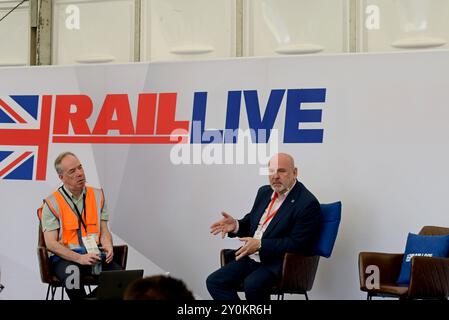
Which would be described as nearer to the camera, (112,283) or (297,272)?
(112,283)

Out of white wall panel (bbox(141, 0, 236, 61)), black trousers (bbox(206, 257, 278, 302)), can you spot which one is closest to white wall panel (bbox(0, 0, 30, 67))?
white wall panel (bbox(141, 0, 236, 61))

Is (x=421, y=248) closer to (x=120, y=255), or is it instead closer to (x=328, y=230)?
(x=328, y=230)

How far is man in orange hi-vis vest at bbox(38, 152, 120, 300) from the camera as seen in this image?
6.08 meters

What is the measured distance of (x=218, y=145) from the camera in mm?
6910

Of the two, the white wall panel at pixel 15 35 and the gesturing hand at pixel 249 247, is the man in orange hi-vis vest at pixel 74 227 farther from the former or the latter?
the white wall panel at pixel 15 35

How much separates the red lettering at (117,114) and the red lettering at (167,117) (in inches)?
10.7

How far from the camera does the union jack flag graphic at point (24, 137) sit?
24.2 feet

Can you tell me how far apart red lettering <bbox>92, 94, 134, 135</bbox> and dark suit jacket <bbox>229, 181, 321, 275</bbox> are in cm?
182

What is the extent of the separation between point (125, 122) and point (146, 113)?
208 mm

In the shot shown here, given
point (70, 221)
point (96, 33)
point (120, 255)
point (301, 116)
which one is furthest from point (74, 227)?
point (96, 33)

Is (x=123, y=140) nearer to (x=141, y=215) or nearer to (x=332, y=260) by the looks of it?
(x=141, y=215)

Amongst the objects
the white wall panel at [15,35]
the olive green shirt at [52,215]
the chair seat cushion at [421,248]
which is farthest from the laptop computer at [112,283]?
the white wall panel at [15,35]

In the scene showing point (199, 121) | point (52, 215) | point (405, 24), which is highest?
point (405, 24)

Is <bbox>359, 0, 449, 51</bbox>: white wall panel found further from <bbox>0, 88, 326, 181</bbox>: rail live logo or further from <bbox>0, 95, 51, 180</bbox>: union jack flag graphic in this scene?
<bbox>0, 95, 51, 180</bbox>: union jack flag graphic
